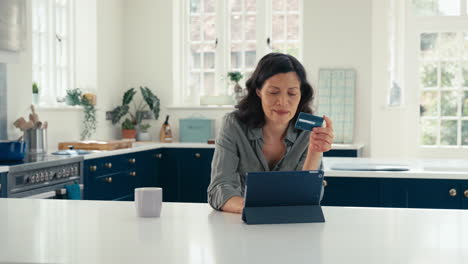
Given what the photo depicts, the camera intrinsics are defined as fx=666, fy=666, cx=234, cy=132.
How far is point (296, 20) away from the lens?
23.5 feet

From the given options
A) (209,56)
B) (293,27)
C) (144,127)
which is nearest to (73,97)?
(144,127)

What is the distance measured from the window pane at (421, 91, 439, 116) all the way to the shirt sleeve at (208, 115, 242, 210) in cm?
495

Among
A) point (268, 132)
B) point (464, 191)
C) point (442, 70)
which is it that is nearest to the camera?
point (268, 132)

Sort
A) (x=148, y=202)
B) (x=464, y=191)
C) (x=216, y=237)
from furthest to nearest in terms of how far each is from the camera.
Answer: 1. (x=464, y=191)
2. (x=148, y=202)
3. (x=216, y=237)

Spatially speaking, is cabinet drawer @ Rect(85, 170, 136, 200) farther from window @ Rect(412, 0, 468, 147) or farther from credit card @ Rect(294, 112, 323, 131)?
window @ Rect(412, 0, 468, 147)

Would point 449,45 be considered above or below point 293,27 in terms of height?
below

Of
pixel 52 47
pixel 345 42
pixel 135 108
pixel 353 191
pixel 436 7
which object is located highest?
pixel 436 7

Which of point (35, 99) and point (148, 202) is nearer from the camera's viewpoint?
point (148, 202)

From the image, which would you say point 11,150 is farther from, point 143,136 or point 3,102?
point 143,136

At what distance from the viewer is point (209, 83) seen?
24.1ft

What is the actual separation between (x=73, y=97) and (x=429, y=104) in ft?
12.1

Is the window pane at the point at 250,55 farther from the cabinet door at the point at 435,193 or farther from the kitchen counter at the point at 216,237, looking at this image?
the kitchen counter at the point at 216,237

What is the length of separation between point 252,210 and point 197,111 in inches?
203

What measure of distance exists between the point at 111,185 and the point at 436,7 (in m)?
3.97
